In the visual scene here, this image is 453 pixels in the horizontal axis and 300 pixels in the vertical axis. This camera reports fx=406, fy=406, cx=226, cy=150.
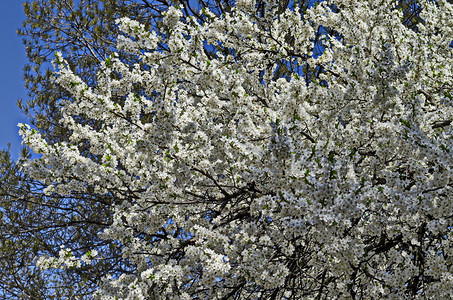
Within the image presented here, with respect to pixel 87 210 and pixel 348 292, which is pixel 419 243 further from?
pixel 87 210

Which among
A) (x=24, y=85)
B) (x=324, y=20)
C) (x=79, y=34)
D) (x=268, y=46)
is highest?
(x=79, y=34)

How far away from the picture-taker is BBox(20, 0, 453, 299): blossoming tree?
3.27m

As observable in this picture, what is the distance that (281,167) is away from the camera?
338 centimetres

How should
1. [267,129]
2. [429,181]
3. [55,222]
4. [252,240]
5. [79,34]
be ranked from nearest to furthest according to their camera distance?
[429,181] → [252,240] → [267,129] → [55,222] → [79,34]

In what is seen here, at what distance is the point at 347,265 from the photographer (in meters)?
3.39

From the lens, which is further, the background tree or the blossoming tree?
the background tree

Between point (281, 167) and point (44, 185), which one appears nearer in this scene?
point (281, 167)

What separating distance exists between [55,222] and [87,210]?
0.58m

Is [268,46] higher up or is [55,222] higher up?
[268,46]

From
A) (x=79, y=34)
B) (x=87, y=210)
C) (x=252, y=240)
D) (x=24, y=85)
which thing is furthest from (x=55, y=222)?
(x=252, y=240)

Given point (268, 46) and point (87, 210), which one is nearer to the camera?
point (268, 46)

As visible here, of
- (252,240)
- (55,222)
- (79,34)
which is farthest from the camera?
(79,34)

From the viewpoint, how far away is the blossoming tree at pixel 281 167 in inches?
129

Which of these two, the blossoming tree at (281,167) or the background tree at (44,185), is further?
the background tree at (44,185)
